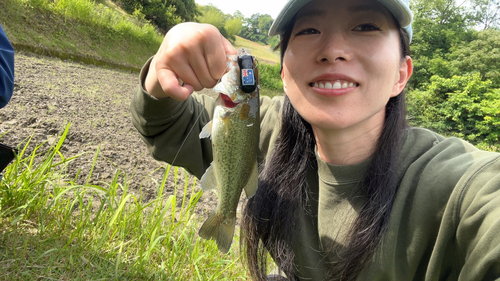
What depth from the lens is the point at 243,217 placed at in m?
2.07

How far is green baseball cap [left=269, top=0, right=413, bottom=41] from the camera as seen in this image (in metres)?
1.33

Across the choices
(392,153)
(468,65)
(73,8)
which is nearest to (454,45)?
(468,65)

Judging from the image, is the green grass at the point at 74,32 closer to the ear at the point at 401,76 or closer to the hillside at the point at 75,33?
the hillside at the point at 75,33

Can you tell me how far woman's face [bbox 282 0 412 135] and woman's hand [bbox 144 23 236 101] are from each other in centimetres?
42

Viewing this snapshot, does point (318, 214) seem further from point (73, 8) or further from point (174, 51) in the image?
point (73, 8)

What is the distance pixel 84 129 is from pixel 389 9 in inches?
199

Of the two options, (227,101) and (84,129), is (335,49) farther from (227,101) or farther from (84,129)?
(84,129)

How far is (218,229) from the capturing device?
172 centimetres

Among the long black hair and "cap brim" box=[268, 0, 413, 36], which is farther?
the long black hair

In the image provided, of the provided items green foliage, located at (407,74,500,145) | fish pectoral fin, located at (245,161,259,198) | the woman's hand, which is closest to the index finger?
the woman's hand

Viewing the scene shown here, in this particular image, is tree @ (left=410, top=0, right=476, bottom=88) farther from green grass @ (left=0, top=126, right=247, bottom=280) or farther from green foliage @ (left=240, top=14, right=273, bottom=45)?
green foliage @ (left=240, top=14, right=273, bottom=45)

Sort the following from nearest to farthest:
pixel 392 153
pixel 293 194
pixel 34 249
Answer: pixel 392 153, pixel 293 194, pixel 34 249

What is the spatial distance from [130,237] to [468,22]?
40.5 meters

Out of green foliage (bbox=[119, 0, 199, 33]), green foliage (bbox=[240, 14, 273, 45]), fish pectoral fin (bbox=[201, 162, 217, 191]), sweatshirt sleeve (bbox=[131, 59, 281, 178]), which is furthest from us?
green foliage (bbox=[240, 14, 273, 45])
